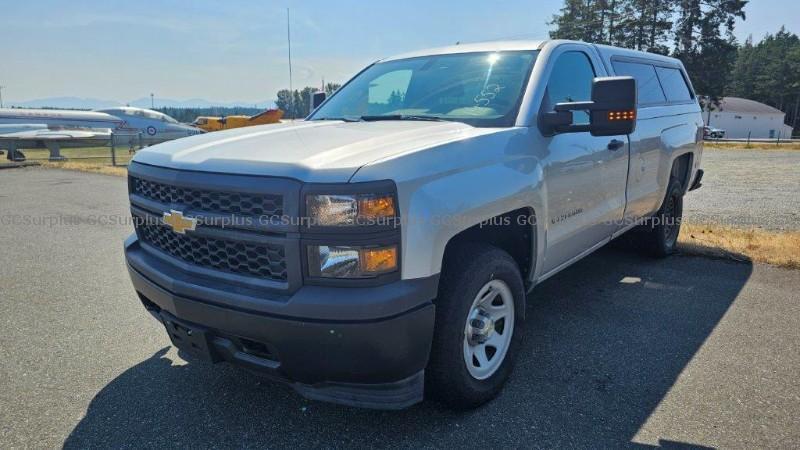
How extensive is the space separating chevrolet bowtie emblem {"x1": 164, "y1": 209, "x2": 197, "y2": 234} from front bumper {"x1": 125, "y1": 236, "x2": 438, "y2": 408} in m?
0.23

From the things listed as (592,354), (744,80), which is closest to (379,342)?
(592,354)

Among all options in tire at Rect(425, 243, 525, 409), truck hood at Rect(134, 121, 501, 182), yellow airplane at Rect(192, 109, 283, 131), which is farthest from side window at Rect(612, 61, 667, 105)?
yellow airplane at Rect(192, 109, 283, 131)

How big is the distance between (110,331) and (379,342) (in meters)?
2.65

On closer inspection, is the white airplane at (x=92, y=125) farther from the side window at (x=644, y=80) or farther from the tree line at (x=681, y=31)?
the tree line at (x=681, y=31)

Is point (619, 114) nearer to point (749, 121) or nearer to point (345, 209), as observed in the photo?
point (345, 209)

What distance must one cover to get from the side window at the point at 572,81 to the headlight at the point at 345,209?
1.67 meters

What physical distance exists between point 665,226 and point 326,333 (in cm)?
458

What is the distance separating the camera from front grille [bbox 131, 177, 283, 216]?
2152 mm

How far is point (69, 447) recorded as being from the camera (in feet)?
8.05

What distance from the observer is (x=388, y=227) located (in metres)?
2.09

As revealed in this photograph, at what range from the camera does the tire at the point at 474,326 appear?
8.00ft

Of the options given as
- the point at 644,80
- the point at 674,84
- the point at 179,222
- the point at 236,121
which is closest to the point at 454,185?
the point at 179,222

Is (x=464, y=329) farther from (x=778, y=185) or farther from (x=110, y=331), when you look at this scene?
(x=778, y=185)

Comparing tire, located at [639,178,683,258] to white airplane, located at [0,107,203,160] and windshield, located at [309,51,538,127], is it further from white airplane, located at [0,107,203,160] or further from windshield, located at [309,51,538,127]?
white airplane, located at [0,107,203,160]
